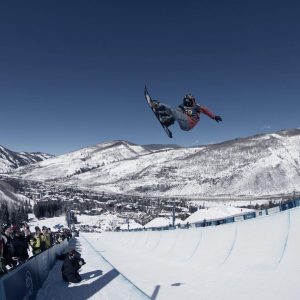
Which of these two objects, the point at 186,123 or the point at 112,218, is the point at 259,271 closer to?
the point at 186,123

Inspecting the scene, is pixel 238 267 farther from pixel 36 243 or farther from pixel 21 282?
pixel 36 243

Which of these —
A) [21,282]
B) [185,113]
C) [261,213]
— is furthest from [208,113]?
[21,282]

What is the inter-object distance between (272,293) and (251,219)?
3926mm

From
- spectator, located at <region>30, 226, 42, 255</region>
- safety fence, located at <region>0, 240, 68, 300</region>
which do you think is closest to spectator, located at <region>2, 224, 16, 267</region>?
safety fence, located at <region>0, 240, 68, 300</region>

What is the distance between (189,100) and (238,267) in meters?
5.18

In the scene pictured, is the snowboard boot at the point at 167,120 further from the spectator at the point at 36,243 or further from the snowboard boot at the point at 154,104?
the spectator at the point at 36,243

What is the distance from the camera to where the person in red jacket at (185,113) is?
460 inches

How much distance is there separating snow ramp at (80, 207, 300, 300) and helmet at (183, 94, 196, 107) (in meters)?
4.01

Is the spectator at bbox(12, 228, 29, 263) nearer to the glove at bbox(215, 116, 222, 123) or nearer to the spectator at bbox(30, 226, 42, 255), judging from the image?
the spectator at bbox(30, 226, 42, 255)

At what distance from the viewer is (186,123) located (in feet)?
38.5

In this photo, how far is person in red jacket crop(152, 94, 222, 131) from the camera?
11695 millimetres

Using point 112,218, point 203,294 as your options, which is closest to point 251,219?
point 203,294

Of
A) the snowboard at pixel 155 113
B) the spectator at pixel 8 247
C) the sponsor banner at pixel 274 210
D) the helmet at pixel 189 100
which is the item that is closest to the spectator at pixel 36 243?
the spectator at pixel 8 247

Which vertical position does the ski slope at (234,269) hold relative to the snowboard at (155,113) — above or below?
below
